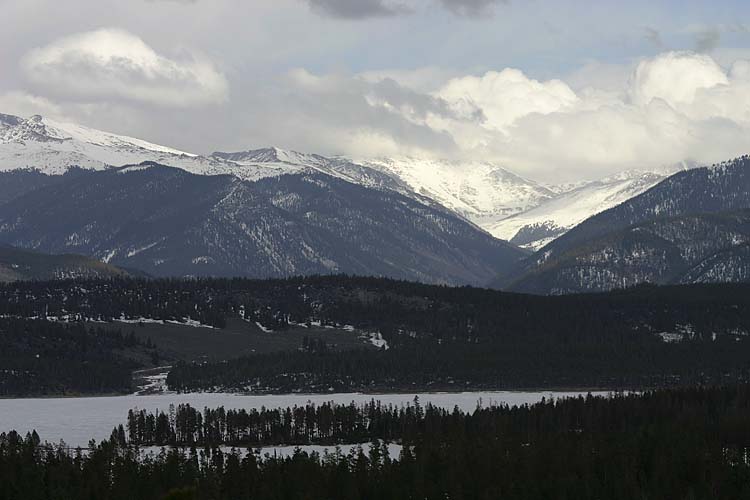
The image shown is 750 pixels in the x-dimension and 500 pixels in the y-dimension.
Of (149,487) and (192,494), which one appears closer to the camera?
(192,494)

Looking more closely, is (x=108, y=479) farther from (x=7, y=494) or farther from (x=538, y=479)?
(x=538, y=479)

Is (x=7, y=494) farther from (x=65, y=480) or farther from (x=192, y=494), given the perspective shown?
(x=192, y=494)

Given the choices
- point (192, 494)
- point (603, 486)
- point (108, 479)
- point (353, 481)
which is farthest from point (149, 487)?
point (192, 494)

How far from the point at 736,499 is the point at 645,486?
39.5 ft

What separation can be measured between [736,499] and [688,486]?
8.98 metres

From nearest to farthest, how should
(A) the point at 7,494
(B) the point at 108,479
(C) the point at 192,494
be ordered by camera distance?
(C) the point at 192,494 → (A) the point at 7,494 → (B) the point at 108,479

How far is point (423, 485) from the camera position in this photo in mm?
190750

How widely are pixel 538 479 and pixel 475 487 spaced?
9.28 metres

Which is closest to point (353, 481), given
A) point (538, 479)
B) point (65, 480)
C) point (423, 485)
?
point (423, 485)

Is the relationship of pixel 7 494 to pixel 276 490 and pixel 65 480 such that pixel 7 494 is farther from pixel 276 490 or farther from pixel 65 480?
pixel 276 490

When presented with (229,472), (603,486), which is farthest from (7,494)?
(603,486)

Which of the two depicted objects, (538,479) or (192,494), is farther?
(538,479)

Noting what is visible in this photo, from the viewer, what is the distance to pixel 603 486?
19375cm

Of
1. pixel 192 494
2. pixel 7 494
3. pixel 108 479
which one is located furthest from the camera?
pixel 108 479
